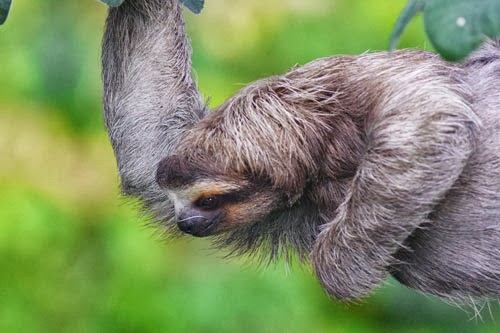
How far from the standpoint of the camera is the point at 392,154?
131 inches

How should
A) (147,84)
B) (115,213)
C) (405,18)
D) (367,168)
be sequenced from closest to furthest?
1. (405,18)
2. (367,168)
3. (147,84)
4. (115,213)

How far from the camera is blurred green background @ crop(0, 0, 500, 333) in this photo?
18.0 feet

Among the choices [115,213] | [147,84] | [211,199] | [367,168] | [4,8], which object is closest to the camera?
[4,8]

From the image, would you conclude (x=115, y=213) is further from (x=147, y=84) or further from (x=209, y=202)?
(x=209, y=202)

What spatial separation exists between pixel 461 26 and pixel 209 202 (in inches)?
59.6

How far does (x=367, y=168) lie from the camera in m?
3.40

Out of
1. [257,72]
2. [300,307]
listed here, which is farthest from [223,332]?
[257,72]

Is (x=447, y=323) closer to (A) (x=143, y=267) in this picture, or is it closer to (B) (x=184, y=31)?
(A) (x=143, y=267)

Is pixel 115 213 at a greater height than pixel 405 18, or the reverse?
pixel 405 18

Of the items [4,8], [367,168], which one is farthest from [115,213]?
[4,8]

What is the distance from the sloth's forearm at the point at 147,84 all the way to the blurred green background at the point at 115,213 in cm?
113

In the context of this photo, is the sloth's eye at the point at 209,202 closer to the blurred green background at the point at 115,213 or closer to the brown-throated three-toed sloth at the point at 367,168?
the brown-throated three-toed sloth at the point at 367,168

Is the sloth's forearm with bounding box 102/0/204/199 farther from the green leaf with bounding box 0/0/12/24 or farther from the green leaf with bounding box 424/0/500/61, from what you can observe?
the green leaf with bounding box 424/0/500/61

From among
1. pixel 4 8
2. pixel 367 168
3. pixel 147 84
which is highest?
pixel 4 8
